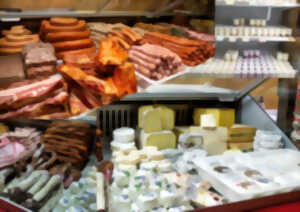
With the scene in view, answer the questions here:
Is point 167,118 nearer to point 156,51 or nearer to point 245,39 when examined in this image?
point 156,51

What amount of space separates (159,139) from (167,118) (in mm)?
115

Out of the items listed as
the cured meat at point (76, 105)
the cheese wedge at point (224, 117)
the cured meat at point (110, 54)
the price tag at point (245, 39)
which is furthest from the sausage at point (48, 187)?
the price tag at point (245, 39)

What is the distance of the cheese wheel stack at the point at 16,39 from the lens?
3.61ft

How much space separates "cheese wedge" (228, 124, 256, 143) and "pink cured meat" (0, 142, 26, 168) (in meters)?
1.08

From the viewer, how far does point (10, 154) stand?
4.46 feet

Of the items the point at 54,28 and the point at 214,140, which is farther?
the point at 214,140

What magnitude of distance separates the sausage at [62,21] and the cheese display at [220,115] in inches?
30.4

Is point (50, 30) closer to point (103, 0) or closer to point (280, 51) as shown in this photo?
point (103, 0)

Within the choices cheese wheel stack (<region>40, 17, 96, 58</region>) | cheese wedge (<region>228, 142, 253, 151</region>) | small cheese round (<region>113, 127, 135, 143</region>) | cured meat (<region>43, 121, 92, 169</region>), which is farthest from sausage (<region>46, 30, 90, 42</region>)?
cheese wedge (<region>228, 142, 253, 151</region>)

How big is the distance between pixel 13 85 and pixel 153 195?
851 millimetres

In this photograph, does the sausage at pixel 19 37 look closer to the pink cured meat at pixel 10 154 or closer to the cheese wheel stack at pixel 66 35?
the cheese wheel stack at pixel 66 35

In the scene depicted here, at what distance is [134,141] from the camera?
5.22 feet

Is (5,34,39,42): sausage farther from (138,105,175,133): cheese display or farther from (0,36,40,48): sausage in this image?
(138,105,175,133): cheese display

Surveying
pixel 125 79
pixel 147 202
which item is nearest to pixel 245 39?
pixel 125 79
